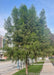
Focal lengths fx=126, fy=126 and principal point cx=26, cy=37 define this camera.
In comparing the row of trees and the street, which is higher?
the row of trees

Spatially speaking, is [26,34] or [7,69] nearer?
[26,34]

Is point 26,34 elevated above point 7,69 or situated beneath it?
elevated above

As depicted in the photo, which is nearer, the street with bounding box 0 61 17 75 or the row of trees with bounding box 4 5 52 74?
the row of trees with bounding box 4 5 52 74

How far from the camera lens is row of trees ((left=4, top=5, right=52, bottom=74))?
8641 mm

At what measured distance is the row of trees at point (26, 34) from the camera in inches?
340

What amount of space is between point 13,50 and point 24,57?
3.16 ft

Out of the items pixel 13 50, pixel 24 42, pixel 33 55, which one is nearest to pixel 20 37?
pixel 24 42

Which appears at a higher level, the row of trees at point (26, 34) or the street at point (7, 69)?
the row of trees at point (26, 34)

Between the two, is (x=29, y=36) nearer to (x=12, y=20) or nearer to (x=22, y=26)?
(x=22, y=26)

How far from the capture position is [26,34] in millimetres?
8977

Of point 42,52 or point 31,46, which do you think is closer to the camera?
point 31,46

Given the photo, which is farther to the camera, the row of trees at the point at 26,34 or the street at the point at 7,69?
the street at the point at 7,69

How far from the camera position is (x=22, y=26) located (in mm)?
8758

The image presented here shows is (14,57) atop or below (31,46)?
below
